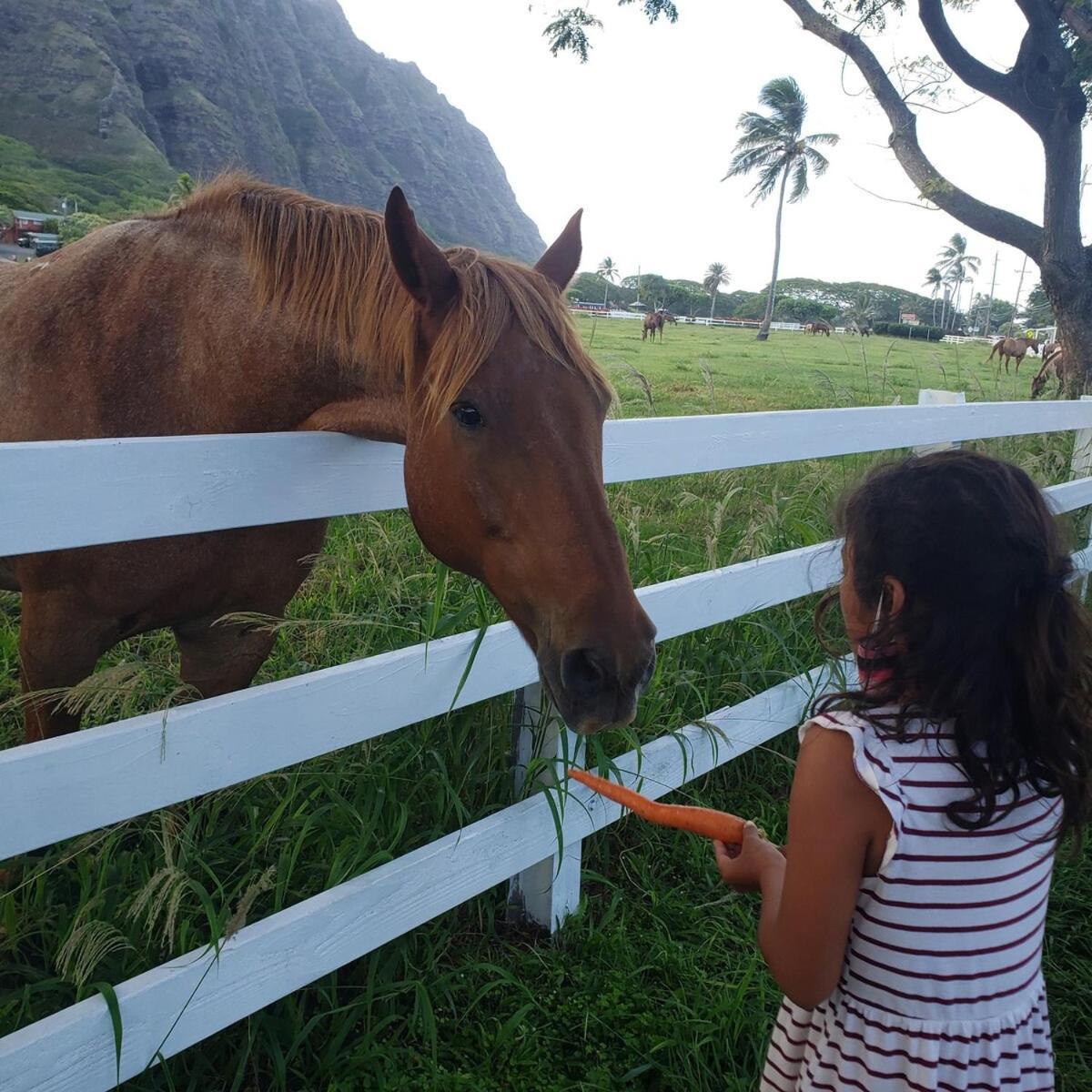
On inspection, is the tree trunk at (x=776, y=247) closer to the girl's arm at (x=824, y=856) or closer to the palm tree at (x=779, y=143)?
the palm tree at (x=779, y=143)

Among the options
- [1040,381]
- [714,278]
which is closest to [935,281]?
[714,278]

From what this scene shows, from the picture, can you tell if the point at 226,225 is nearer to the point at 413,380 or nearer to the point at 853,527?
the point at 413,380

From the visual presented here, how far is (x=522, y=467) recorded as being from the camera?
1.63 meters

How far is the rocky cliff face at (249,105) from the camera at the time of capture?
89688 millimetres

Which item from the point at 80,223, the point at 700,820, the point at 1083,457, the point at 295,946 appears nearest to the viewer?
the point at 700,820

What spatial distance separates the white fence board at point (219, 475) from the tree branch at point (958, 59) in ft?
32.3

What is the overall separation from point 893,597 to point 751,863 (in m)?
0.49

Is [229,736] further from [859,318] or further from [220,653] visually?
[859,318]

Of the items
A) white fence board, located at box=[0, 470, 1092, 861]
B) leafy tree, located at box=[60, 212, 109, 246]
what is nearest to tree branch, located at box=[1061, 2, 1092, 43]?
leafy tree, located at box=[60, 212, 109, 246]

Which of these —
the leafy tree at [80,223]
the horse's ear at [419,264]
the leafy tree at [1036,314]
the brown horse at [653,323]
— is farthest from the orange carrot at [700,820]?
the leafy tree at [1036,314]

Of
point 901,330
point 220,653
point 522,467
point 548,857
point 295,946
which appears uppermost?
point 901,330

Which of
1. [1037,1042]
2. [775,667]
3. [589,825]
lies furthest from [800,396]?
[1037,1042]

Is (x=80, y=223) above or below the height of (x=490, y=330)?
above

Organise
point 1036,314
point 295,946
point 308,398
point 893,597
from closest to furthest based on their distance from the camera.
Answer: point 893,597
point 295,946
point 308,398
point 1036,314
